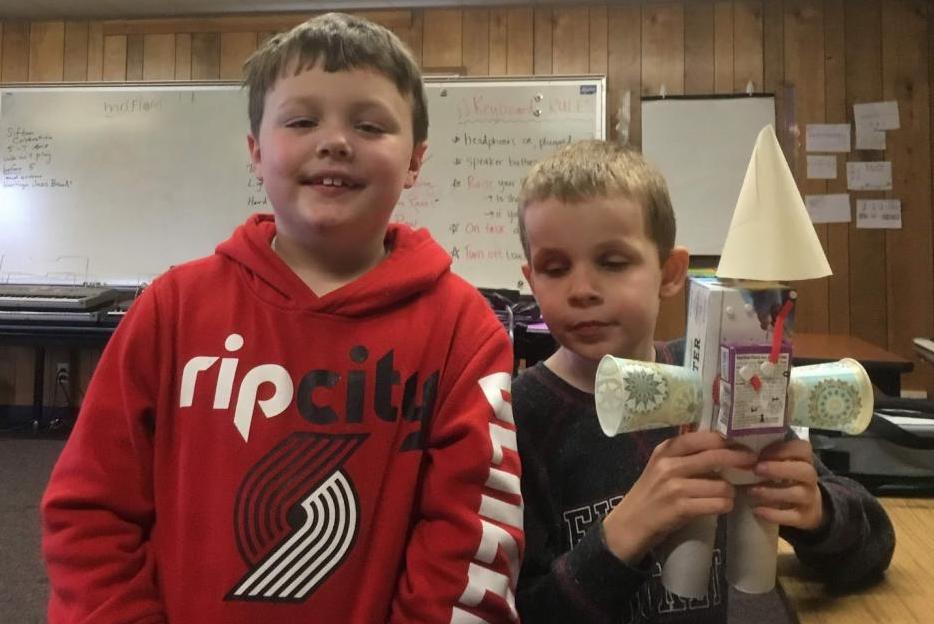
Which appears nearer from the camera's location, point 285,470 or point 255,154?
point 285,470

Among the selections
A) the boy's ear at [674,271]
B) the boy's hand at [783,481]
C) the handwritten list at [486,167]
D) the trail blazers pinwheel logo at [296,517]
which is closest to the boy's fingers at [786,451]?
the boy's hand at [783,481]

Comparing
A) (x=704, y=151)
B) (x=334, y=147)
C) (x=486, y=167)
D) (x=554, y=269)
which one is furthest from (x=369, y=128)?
(x=704, y=151)

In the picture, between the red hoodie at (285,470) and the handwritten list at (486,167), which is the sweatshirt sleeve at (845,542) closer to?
the red hoodie at (285,470)

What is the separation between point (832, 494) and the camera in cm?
65

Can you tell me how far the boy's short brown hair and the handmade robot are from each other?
413 mm

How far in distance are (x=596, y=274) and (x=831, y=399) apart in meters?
0.22

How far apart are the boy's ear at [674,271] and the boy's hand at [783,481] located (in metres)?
0.24

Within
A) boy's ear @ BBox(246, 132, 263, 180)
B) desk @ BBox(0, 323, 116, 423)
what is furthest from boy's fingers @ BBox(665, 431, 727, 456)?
desk @ BBox(0, 323, 116, 423)

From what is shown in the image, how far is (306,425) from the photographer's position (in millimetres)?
666

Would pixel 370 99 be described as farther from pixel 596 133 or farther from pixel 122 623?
pixel 596 133

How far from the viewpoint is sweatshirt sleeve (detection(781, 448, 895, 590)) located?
629 mm

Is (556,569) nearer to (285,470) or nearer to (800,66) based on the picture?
(285,470)

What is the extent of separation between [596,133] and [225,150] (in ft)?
6.00

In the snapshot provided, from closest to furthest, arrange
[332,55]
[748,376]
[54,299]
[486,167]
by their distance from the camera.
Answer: [748,376] < [332,55] < [54,299] < [486,167]
